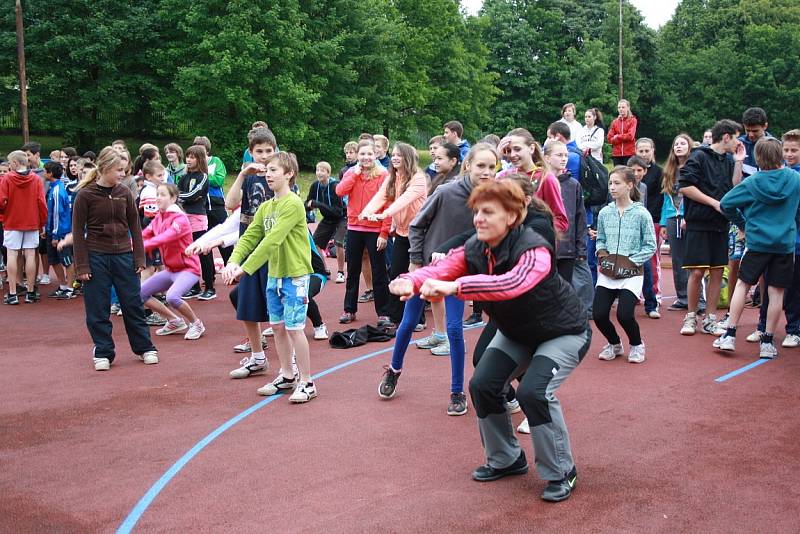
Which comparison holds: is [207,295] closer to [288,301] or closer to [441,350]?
[441,350]

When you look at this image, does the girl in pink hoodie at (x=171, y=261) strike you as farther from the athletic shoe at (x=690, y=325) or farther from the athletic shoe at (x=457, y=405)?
the athletic shoe at (x=690, y=325)

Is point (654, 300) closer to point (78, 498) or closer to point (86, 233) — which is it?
point (86, 233)

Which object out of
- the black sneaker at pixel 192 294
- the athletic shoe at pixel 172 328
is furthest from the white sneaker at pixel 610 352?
the black sneaker at pixel 192 294

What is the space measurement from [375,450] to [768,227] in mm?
4770

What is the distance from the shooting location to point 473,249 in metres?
4.95

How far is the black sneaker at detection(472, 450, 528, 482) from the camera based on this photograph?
5.36 meters

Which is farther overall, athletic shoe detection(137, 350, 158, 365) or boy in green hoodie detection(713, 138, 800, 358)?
athletic shoe detection(137, 350, 158, 365)

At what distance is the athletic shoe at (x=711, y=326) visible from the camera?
9477 mm

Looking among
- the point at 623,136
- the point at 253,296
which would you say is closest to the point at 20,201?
the point at 253,296

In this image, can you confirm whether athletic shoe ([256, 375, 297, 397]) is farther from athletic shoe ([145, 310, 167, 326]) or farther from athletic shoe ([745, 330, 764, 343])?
athletic shoe ([745, 330, 764, 343])

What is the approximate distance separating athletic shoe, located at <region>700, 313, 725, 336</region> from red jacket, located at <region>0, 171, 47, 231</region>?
9510 mm

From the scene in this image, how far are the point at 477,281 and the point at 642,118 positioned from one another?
6546cm

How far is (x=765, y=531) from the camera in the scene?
4590mm

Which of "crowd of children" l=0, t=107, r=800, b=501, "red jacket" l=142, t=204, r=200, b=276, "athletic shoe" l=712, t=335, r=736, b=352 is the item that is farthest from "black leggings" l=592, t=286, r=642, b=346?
"red jacket" l=142, t=204, r=200, b=276
